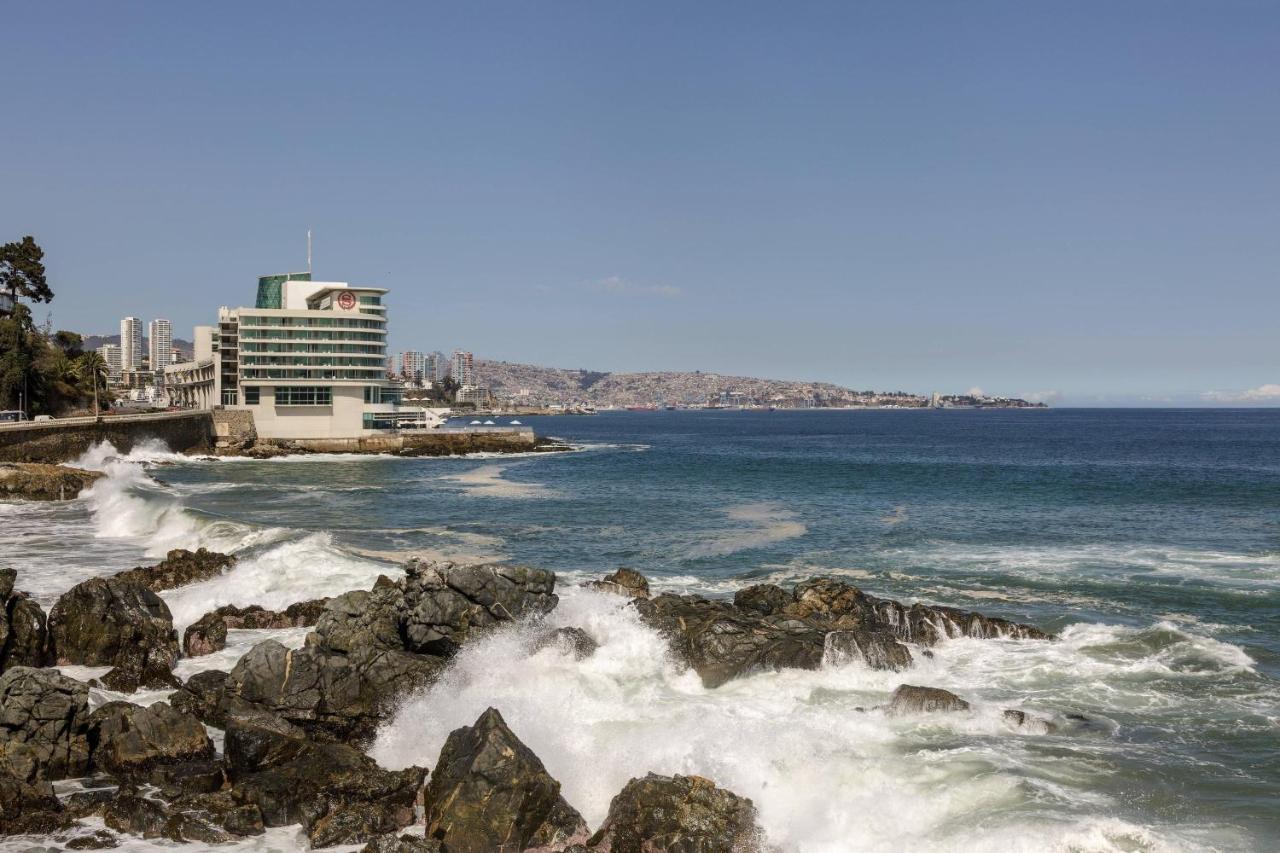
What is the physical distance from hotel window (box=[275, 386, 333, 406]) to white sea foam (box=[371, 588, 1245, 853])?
93.0 meters

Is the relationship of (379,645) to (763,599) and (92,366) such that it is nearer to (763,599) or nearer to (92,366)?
(763,599)

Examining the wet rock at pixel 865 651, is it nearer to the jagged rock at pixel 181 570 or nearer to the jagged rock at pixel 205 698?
the jagged rock at pixel 205 698

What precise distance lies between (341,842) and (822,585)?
15665mm

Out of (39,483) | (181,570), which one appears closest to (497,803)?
(181,570)

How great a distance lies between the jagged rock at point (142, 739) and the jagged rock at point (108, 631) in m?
4.58

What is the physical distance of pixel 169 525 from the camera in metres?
39.5

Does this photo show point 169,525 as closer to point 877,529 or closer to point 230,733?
point 230,733

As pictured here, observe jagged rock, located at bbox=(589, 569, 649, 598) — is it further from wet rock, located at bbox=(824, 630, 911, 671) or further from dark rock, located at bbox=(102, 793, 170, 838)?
dark rock, located at bbox=(102, 793, 170, 838)

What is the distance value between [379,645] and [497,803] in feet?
25.2

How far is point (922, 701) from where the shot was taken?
17562mm

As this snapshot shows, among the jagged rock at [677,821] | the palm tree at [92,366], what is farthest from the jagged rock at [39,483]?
the jagged rock at [677,821]

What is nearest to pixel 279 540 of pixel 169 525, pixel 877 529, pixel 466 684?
pixel 169 525

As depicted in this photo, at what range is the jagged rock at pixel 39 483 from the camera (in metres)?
51.4

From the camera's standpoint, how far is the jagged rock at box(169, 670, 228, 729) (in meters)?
17.5
